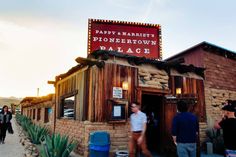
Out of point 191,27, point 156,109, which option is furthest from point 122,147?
point 191,27

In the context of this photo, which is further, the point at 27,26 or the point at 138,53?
the point at 138,53

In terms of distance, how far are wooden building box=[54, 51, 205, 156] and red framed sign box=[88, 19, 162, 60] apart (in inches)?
127

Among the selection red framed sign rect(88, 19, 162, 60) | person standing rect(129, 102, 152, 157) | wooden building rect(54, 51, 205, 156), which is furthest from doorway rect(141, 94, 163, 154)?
red framed sign rect(88, 19, 162, 60)

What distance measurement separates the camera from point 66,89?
1068cm

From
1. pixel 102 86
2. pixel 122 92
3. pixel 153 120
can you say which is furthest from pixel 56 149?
pixel 153 120

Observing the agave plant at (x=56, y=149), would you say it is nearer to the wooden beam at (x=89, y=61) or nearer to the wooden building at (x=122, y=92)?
the wooden building at (x=122, y=92)

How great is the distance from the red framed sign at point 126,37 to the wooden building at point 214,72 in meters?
1.69

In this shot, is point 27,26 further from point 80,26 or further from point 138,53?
point 138,53

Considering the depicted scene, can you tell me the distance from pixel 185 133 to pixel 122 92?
3.59 meters

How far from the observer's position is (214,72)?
1134 cm

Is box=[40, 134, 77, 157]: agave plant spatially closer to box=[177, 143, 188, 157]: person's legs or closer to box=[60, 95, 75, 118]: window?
box=[177, 143, 188, 157]: person's legs

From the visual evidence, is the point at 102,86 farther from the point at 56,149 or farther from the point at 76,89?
the point at 56,149

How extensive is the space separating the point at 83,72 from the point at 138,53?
529 centimetres

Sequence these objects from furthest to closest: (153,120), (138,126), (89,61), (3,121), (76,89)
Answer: (3,121) < (153,120) < (76,89) < (89,61) < (138,126)
